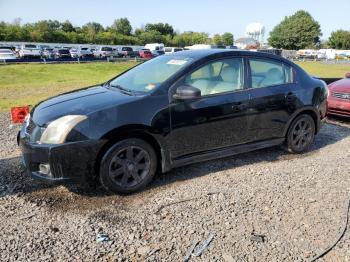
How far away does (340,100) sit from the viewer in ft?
27.7

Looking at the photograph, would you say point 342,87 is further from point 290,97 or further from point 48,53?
point 48,53

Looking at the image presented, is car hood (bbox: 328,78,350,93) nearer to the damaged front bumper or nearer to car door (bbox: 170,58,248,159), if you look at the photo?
car door (bbox: 170,58,248,159)

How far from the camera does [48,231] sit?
11.7ft

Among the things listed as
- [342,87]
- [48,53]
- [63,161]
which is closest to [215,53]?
[63,161]

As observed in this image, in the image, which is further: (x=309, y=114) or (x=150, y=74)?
(x=309, y=114)

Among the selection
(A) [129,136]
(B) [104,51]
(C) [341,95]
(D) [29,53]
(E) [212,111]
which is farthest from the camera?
(B) [104,51]

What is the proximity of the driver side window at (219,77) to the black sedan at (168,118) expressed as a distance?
0.01 m

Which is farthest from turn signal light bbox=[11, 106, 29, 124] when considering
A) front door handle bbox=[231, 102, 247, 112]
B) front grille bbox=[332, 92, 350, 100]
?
front grille bbox=[332, 92, 350, 100]

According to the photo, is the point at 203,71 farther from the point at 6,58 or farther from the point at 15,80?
the point at 6,58

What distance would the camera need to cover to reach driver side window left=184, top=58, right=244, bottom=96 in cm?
485

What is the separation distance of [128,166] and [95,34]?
310 feet

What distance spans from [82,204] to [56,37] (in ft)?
287

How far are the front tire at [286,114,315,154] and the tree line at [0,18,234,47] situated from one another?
77884mm

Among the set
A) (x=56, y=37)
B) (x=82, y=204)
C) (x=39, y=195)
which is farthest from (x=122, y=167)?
(x=56, y=37)
